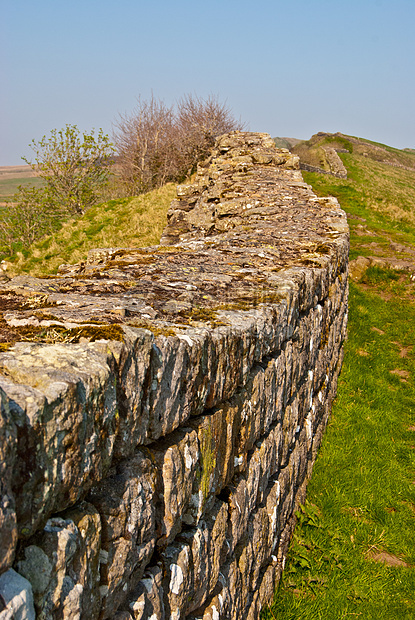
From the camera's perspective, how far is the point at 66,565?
122 cm

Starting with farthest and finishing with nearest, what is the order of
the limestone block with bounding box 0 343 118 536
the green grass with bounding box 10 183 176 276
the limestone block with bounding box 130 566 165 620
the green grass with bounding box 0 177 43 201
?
the green grass with bounding box 0 177 43 201 < the green grass with bounding box 10 183 176 276 < the limestone block with bounding box 130 566 165 620 < the limestone block with bounding box 0 343 118 536

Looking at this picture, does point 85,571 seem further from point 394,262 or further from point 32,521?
point 394,262

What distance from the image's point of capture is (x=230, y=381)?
2.26 meters

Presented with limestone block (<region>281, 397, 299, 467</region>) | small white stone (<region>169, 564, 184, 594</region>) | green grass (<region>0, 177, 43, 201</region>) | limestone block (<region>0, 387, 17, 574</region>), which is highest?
green grass (<region>0, 177, 43, 201</region>)

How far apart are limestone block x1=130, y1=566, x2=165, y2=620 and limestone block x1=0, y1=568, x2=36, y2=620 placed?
1.97 ft

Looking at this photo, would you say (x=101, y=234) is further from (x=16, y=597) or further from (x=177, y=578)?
(x=16, y=597)

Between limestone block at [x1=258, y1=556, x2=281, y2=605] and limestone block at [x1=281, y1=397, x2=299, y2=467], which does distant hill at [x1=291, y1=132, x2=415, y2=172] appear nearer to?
limestone block at [x1=281, y1=397, x2=299, y2=467]

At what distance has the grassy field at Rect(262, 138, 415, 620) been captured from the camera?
3570 millimetres

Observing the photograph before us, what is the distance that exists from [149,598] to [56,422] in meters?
0.91

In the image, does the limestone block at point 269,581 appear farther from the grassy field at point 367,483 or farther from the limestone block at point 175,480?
the limestone block at point 175,480

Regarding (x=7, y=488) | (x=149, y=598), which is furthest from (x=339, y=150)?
(x=7, y=488)

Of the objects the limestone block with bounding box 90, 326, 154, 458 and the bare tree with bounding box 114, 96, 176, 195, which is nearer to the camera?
the limestone block with bounding box 90, 326, 154, 458

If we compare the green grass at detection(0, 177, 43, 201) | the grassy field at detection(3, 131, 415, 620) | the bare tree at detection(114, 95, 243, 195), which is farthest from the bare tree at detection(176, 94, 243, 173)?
the green grass at detection(0, 177, 43, 201)

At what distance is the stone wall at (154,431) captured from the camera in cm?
117
